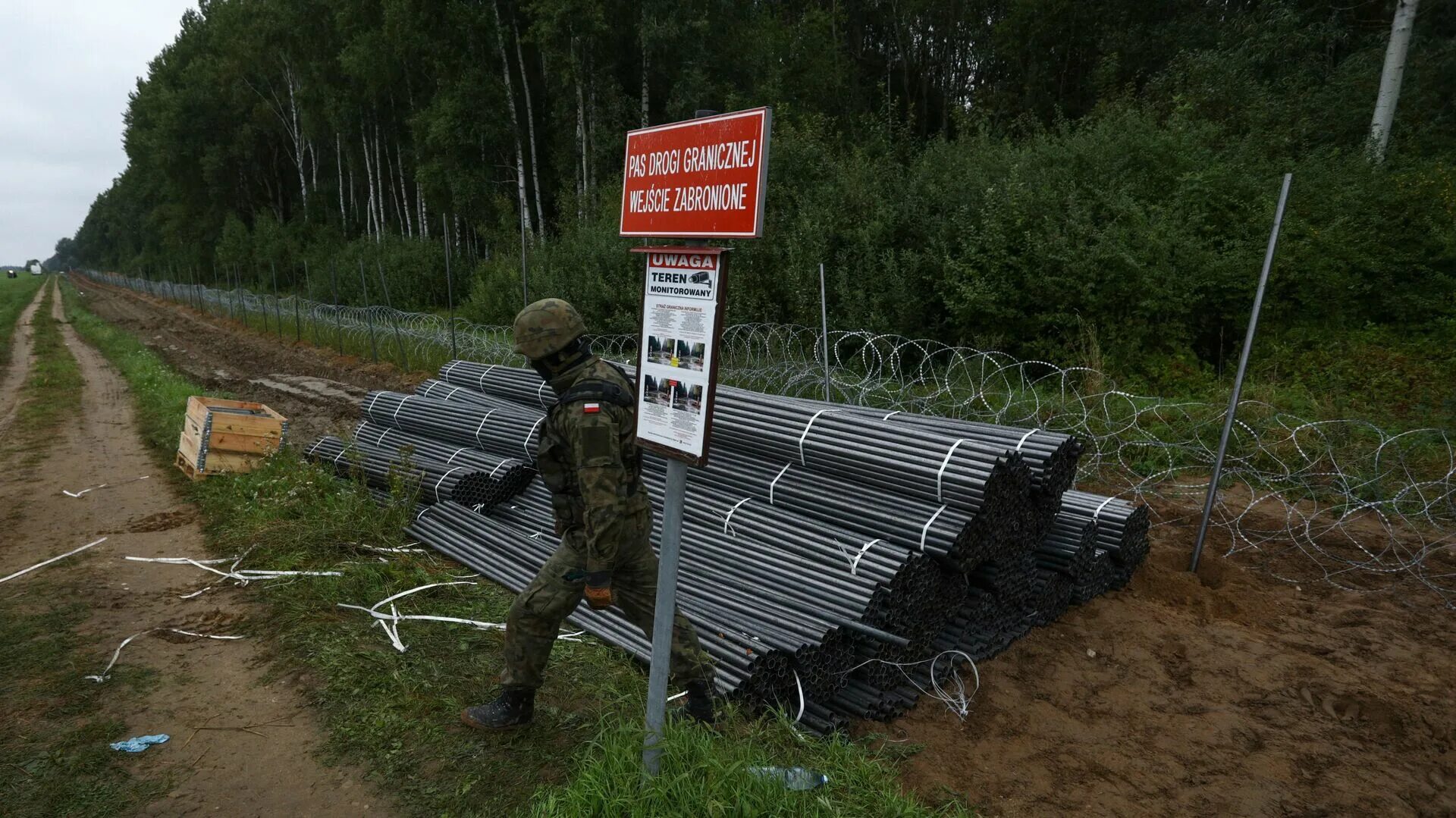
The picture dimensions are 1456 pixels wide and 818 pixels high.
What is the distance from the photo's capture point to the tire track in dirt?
12070 mm

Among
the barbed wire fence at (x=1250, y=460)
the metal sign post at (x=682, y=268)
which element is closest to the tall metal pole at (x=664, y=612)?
the metal sign post at (x=682, y=268)

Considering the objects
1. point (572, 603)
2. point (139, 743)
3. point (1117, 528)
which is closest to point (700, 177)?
point (572, 603)

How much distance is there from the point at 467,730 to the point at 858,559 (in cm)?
217

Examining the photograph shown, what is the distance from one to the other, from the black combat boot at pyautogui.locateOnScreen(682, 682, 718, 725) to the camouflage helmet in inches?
63.2

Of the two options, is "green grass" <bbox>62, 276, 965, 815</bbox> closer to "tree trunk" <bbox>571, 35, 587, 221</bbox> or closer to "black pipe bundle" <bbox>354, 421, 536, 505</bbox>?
"black pipe bundle" <bbox>354, 421, 536, 505</bbox>

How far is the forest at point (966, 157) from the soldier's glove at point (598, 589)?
9.04m

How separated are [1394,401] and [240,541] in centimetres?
1178

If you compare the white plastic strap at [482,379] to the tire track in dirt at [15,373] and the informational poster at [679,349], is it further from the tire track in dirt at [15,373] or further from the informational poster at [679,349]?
the tire track in dirt at [15,373]

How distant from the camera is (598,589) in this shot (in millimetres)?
3178

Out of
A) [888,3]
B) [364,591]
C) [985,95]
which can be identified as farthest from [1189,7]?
[364,591]

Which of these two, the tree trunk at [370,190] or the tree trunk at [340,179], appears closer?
the tree trunk at [370,190]

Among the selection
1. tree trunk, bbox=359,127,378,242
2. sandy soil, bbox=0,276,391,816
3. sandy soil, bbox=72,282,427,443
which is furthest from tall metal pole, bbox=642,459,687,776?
tree trunk, bbox=359,127,378,242

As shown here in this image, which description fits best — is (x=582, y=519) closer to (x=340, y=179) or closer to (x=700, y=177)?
(x=700, y=177)

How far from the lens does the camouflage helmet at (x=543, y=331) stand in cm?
326
